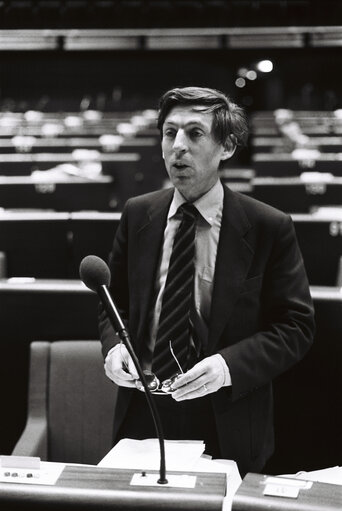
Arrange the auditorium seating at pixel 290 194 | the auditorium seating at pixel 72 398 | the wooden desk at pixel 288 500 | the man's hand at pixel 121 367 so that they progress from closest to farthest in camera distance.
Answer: the wooden desk at pixel 288 500
the man's hand at pixel 121 367
the auditorium seating at pixel 72 398
the auditorium seating at pixel 290 194

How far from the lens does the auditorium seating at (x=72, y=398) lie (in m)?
2.18

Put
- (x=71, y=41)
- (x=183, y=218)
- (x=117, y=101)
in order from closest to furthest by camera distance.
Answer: (x=183, y=218) → (x=71, y=41) → (x=117, y=101)

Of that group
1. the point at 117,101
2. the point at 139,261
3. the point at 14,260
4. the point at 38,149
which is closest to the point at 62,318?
the point at 139,261

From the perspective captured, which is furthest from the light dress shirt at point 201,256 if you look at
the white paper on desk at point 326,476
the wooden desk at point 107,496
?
the wooden desk at point 107,496

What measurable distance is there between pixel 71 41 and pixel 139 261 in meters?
10.1

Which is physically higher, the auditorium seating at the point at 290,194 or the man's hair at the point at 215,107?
the man's hair at the point at 215,107

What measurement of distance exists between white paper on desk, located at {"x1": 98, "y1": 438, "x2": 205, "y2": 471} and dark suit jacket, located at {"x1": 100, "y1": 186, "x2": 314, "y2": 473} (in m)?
0.21

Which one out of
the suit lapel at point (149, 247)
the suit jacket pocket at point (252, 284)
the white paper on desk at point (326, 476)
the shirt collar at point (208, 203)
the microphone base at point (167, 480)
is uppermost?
the shirt collar at point (208, 203)

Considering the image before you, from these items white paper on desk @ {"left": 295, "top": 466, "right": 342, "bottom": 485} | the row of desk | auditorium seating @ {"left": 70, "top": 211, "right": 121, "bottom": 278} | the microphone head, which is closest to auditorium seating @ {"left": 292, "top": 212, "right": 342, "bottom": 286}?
the row of desk

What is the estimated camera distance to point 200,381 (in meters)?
1.38

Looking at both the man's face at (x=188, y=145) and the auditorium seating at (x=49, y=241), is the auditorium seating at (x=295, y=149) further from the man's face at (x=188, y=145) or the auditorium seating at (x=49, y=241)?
the man's face at (x=188, y=145)

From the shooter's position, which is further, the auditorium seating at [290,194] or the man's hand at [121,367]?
the auditorium seating at [290,194]

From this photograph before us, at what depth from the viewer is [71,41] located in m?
11.1

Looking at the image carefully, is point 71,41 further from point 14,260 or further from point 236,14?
point 14,260
